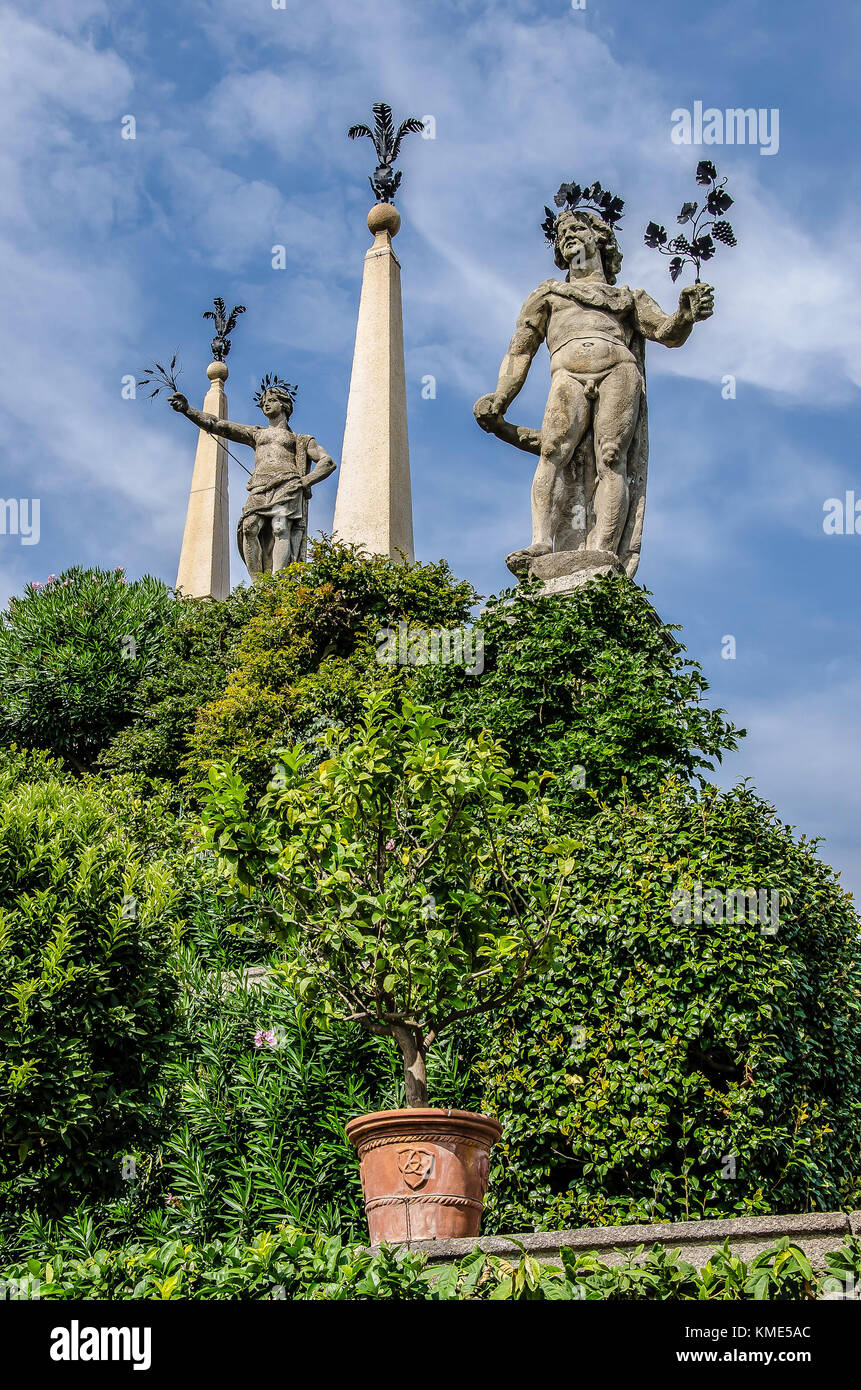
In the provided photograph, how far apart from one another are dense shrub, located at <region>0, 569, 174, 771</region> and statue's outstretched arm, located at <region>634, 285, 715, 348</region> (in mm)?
7933

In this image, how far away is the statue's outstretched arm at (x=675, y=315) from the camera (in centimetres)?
1188

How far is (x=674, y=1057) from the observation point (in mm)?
6906

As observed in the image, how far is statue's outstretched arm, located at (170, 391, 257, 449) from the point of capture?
59.7 feet

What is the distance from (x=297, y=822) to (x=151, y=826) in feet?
24.0

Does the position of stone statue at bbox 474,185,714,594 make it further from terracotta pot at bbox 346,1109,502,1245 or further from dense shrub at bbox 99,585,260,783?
terracotta pot at bbox 346,1109,502,1245

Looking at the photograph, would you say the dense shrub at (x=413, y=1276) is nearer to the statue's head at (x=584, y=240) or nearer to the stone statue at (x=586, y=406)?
the stone statue at (x=586, y=406)

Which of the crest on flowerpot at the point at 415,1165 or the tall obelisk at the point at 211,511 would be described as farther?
the tall obelisk at the point at 211,511

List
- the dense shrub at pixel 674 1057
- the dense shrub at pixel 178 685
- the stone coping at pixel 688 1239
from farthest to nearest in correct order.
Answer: the dense shrub at pixel 178 685 < the dense shrub at pixel 674 1057 < the stone coping at pixel 688 1239

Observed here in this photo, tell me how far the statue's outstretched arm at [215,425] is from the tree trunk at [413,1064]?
1353 centimetres

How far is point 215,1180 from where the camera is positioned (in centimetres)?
784

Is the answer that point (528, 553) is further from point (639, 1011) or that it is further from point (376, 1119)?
point (376, 1119)

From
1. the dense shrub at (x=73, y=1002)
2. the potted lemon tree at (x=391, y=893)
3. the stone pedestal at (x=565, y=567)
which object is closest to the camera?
the potted lemon tree at (x=391, y=893)

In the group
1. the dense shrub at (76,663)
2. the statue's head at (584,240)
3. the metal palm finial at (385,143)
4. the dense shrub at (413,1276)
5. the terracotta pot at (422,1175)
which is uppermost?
the metal palm finial at (385,143)

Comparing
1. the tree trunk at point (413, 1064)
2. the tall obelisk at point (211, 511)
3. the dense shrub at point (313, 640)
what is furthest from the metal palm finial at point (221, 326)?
the tree trunk at point (413, 1064)
